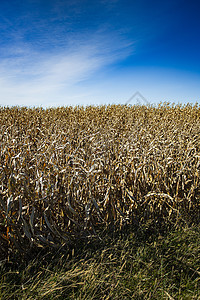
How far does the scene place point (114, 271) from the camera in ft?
5.76

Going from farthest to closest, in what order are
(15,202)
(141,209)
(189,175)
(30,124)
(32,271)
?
(30,124) → (189,175) → (141,209) → (15,202) → (32,271)

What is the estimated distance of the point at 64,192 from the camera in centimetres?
229

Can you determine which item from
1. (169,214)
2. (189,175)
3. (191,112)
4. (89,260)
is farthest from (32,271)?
(191,112)

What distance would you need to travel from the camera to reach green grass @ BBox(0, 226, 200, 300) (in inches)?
63.9

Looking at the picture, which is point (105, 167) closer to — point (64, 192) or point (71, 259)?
point (64, 192)

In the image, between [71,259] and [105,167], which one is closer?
[71,259]

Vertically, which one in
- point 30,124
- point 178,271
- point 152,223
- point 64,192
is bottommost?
point 178,271

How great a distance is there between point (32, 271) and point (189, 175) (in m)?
1.99

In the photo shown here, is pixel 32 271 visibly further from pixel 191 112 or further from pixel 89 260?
pixel 191 112

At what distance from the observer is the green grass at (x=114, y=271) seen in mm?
1623

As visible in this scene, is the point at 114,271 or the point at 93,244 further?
the point at 93,244

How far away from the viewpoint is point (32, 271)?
1.83 meters

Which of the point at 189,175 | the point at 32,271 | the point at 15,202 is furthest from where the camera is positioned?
the point at 189,175

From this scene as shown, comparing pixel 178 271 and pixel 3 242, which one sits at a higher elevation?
pixel 3 242
